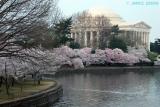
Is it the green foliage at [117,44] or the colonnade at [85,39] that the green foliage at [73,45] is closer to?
the colonnade at [85,39]

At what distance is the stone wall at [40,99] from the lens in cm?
3027

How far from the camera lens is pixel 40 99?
34.9m

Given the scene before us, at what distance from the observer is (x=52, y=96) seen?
126 feet

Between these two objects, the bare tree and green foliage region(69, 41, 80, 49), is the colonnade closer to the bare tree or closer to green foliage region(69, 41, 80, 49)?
green foliage region(69, 41, 80, 49)

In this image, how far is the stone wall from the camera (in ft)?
99.3

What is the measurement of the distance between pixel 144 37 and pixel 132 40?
24.9 meters

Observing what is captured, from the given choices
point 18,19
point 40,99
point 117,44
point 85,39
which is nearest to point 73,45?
point 117,44

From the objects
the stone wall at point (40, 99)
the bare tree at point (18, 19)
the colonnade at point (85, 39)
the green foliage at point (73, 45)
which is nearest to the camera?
the bare tree at point (18, 19)

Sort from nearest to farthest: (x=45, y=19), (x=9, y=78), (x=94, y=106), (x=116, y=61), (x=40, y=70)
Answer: (x=45, y=19) → (x=94, y=106) → (x=9, y=78) → (x=40, y=70) → (x=116, y=61)

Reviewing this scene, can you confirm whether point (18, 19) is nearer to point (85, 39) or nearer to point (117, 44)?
point (117, 44)

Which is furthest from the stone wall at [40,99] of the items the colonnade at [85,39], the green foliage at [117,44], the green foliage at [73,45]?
the colonnade at [85,39]

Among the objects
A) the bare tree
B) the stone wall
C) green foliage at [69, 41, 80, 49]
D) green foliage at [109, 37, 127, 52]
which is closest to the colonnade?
green foliage at [109, 37, 127, 52]

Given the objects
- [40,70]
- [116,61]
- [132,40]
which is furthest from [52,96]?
[132,40]

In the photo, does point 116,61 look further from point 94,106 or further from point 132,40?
point 94,106
